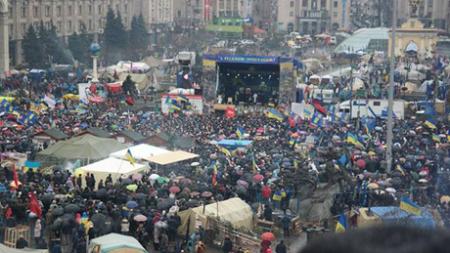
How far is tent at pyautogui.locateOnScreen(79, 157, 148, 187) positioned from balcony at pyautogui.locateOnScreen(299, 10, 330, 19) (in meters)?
75.4

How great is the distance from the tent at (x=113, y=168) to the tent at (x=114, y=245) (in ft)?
18.6

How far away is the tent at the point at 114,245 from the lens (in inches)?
450

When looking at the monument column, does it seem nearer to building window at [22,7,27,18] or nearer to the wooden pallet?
building window at [22,7,27,18]

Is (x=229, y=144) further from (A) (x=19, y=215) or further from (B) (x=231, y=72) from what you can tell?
(B) (x=231, y=72)

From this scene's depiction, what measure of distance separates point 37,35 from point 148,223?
132 feet

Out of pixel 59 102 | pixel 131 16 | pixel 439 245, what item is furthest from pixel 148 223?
pixel 131 16

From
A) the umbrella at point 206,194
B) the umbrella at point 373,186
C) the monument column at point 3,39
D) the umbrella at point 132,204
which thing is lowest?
the umbrella at point 206,194

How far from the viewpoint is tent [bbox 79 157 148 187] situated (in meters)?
17.6

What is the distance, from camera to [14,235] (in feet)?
43.8

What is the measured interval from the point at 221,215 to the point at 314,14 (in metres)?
80.0

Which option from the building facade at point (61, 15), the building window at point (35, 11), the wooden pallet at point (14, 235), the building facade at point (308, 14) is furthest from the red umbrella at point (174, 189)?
the building facade at point (308, 14)

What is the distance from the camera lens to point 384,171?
731 inches

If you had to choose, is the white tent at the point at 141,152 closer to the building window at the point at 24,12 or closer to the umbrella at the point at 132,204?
the umbrella at the point at 132,204

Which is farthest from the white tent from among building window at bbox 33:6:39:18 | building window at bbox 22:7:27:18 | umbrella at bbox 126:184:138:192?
building window at bbox 33:6:39:18
